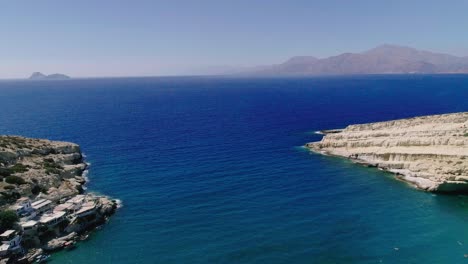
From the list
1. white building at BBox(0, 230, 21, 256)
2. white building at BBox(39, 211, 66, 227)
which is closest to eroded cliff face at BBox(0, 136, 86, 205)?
white building at BBox(39, 211, 66, 227)

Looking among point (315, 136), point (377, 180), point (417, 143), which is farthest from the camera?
point (315, 136)

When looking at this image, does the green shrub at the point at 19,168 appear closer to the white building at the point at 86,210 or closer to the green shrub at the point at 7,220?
the green shrub at the point at 7,220

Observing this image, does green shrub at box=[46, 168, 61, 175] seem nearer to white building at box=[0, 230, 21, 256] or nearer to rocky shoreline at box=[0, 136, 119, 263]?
rocky shoreline at box=[0, 136, 119, 263]

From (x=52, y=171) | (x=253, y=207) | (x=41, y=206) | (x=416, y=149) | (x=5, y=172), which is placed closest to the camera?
(x=41, y=206)

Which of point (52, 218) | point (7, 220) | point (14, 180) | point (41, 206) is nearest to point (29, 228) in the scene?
point (52, 218)

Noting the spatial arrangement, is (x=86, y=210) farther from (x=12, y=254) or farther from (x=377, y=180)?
(x=377, y=180)

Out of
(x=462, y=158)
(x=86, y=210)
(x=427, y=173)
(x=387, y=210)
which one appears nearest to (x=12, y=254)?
(x=86, y=210)

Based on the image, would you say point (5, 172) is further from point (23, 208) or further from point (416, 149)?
point (416, 149)
